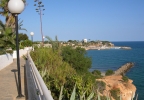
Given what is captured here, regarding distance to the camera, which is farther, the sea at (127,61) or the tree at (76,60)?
the sea at (127,61)

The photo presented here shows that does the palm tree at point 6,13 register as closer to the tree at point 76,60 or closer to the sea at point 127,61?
the tree at point 76,60

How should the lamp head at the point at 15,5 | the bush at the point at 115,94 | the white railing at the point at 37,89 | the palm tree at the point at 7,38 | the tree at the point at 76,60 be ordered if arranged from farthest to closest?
the tree at the point at 76,60
the bush at the point at 115,94
the palm tree at the point at 7,38
the lamp head at the point at 15,5
the white railing at the point at 37,89

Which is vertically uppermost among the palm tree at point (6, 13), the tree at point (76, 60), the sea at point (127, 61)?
the palm tree at point (6, 13)

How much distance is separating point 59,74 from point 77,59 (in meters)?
22.4

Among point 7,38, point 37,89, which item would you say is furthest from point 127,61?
point 37,89

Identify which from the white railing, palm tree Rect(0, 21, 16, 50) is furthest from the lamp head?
palm tree Rect(0, 21, 16, 50)

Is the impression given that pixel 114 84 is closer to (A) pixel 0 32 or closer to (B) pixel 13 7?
(A) pixel 0 32

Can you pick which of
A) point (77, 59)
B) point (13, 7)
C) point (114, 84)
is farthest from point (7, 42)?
point (114, 84)

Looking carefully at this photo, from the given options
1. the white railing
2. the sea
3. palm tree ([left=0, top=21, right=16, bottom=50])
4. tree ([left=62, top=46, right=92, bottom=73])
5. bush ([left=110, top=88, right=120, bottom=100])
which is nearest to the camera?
the white railing

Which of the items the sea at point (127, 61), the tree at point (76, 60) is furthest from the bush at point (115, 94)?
the tree at point (76, 60)

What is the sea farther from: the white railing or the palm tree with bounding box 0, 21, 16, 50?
the white railing

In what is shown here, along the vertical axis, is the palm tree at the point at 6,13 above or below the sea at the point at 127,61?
above

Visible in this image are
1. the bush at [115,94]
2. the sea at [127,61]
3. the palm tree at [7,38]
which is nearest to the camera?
the palm tree at [7,38]

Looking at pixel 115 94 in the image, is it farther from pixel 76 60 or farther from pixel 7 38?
pixel 7 38
